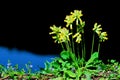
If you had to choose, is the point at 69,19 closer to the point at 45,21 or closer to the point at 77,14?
the point at 77,14

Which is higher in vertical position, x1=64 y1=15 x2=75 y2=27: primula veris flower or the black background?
the black background

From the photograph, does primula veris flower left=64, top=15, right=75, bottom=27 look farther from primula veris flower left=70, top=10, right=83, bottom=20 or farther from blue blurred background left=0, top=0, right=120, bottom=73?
blue blurred background left=0, top=0, right=120, bottom=73

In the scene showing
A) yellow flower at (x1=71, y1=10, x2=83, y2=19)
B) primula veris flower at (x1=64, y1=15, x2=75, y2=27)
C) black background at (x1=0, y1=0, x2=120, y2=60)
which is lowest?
primula veris flower at (x1=64, y1=15, x2=75, y2=27)

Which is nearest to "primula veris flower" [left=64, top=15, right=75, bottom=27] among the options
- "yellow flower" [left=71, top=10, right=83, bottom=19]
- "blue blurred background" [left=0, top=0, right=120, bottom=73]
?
"yellow flower" [left=71, top=10, right=83, bottom=19]

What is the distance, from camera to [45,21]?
30.9 feet

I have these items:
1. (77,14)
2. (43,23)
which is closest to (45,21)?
(43,23)

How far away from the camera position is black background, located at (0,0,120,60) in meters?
8.05

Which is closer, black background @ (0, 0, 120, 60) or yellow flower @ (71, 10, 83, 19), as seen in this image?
yellow flower @ (71, 10, 83, 19)

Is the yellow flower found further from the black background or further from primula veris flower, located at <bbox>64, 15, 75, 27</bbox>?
the black background

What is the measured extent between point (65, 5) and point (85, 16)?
32.5 inches

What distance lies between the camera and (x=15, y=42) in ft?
28.0

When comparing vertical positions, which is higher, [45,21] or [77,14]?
[45,21]

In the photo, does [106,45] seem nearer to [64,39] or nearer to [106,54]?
[106,54]

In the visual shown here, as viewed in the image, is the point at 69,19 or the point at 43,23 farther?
the point at 43,23
